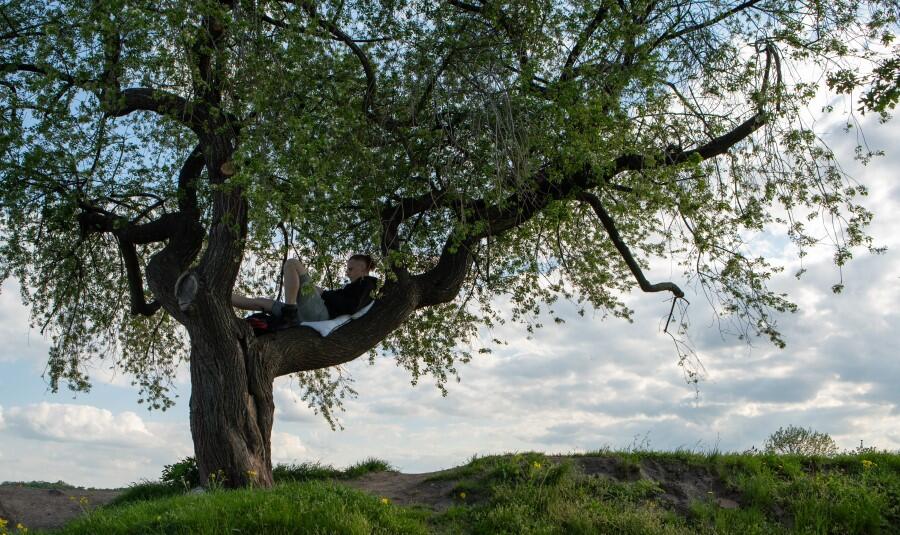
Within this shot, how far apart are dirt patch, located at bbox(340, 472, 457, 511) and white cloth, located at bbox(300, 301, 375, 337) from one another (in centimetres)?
223

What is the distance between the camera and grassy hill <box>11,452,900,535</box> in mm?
8125

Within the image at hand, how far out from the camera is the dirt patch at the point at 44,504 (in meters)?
11.6

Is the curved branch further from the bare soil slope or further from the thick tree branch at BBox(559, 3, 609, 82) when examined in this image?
the thick tree branch at BBox(559, 3, 609, 82)

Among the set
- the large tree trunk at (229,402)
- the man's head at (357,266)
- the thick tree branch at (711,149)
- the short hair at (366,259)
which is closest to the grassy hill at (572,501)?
the large tree trunk at (229,402)

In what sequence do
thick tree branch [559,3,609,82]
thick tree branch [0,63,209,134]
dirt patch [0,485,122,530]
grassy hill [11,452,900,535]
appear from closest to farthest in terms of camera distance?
grassy hill [11,452,900,535] → thick tree branch [0,63,209,134] → thick tree branch [559,3,609,82] → dirt patch [0,485,122,530]

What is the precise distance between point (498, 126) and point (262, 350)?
185 inches

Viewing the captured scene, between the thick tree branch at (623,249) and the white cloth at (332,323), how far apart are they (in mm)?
3675

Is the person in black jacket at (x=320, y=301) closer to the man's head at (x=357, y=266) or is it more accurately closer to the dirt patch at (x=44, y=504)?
the man's head at (x=357, y=266)

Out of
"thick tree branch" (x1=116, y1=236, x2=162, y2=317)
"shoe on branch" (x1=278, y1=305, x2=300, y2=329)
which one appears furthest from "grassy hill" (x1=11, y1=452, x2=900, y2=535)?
"thick tree branch" (x1=116, y1=236, x2=162, y2=317)

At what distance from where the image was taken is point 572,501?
9258mm

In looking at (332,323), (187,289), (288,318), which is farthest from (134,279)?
(332,323)

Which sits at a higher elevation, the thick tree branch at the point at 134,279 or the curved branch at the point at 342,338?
the thick tree branch at the point at 134,279

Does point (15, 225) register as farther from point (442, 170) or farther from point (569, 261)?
point (569, 261)

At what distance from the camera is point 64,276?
15391 mm
